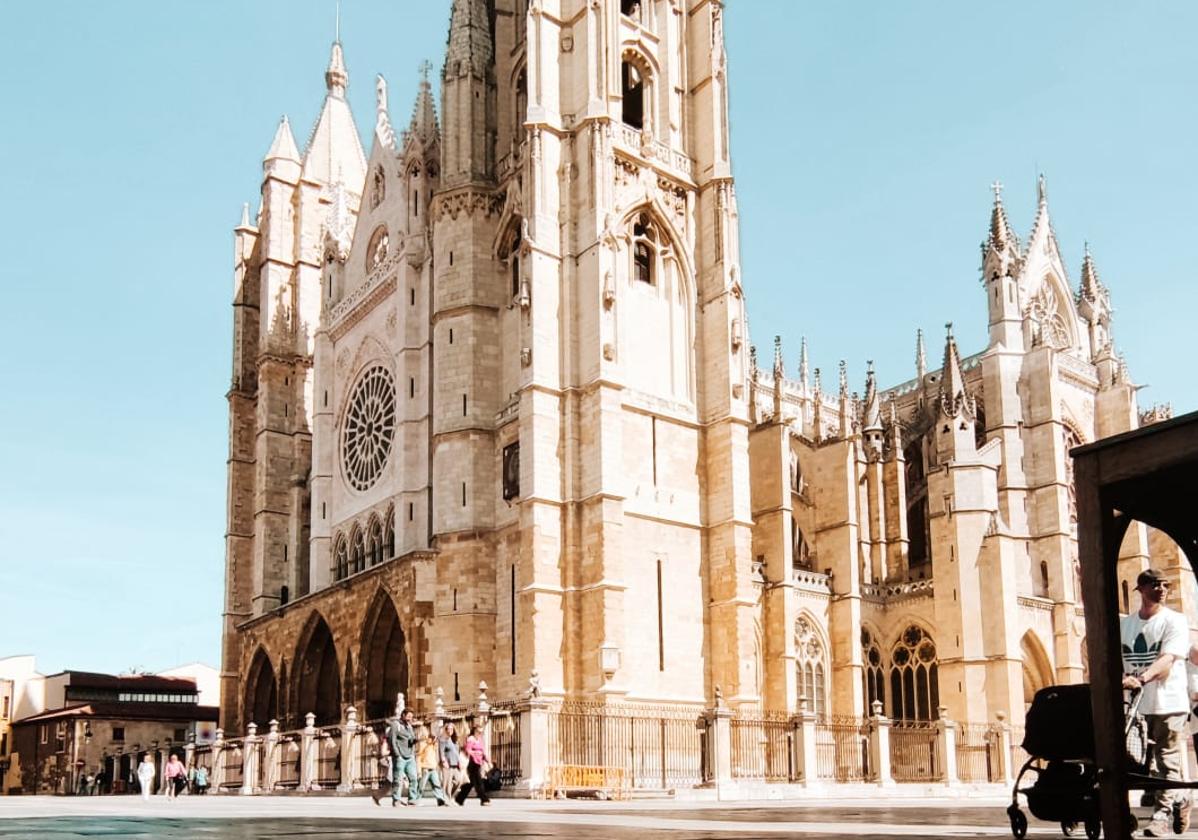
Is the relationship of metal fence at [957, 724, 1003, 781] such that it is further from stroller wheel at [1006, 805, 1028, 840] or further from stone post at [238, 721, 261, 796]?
stroller wheel at [1006, 805, 1028, 840]

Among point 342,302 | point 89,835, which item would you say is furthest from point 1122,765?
point 342,302

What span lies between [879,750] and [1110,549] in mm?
22199

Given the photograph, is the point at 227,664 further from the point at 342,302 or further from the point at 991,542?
the point at 991,542

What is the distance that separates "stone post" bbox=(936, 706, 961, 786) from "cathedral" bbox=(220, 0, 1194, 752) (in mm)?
3312

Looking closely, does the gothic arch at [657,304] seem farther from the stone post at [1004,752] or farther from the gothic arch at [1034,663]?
the gothic arch at [1034,663]

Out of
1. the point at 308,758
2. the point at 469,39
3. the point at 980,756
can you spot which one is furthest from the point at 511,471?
the point at 980,756

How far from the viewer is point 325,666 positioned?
35.3 m

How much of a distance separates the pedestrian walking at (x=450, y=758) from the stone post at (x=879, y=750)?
9930 mm

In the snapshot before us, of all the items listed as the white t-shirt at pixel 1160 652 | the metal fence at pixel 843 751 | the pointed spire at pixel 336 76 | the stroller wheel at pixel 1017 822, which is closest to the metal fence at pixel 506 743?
the metal fence at pixel 843 751

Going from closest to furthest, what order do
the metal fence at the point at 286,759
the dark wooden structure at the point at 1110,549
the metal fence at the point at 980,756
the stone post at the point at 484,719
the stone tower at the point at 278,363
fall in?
the dark wooden structure at the point at 1110,549 → the stone post at the point at 484,719 → the metal fence at the point at 286,759 → the metal fence at the point at 980,756 → the stone tower at the point at 278,363

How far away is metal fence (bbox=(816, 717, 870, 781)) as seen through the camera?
26.2 meters

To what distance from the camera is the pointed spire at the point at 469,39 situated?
3234cm

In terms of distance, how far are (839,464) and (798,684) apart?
5997 mm

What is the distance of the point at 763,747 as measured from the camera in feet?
81.2
